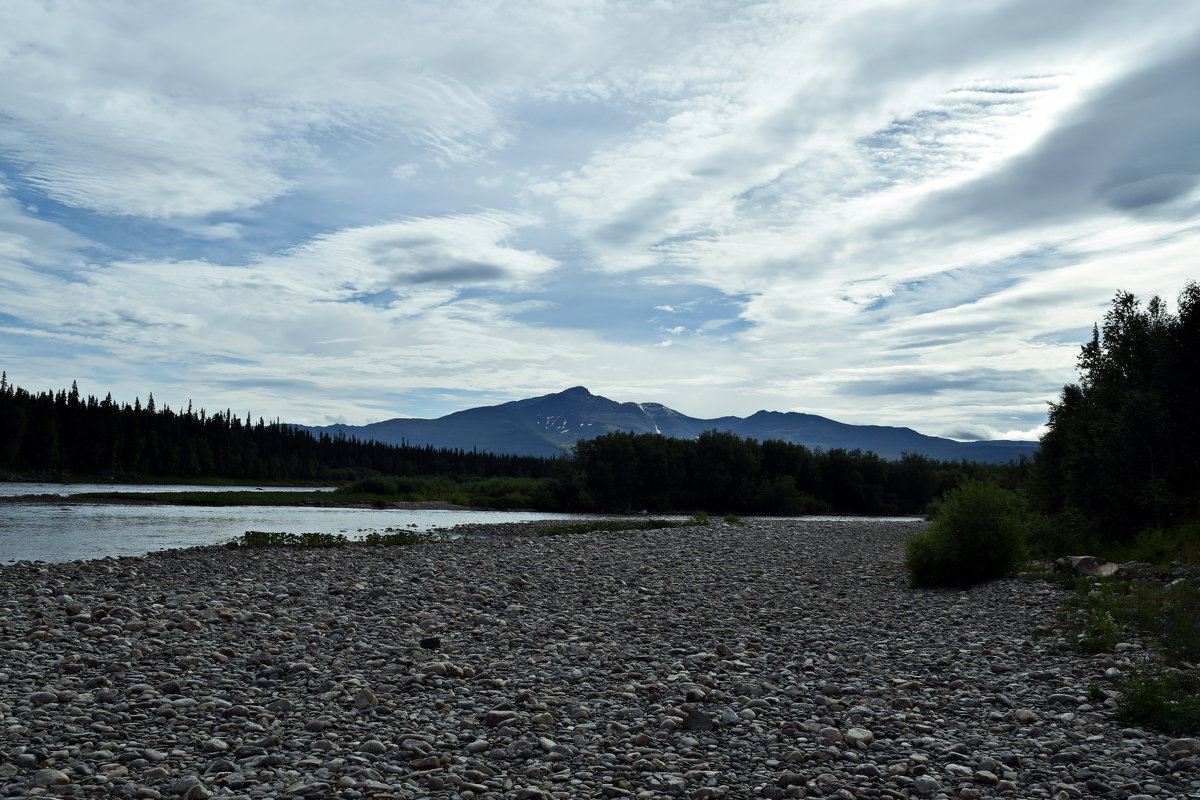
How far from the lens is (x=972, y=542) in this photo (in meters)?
21.9

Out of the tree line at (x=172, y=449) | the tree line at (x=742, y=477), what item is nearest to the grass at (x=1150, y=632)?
the tree line at (x=742, y=477)

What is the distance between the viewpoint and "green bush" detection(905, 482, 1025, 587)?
2178cm

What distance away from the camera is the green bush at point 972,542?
21.8 meters

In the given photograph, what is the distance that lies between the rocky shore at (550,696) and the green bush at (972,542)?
2234mm

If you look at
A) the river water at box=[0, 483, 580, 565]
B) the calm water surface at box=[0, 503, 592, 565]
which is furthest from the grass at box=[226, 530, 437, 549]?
the calm water surface at box=[0, 503, 592, 565]

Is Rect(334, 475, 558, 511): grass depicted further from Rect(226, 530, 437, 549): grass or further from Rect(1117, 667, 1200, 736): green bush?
Rect(1117, 667, 1200, 736): green bush

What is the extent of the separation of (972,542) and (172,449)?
14514 centimetres

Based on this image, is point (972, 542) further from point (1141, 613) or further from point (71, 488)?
point (71, 488)

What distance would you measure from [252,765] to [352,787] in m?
1.29

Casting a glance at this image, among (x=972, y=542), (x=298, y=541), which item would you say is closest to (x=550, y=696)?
(x=972, y=542)

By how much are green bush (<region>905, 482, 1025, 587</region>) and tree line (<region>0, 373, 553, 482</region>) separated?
5030 inches

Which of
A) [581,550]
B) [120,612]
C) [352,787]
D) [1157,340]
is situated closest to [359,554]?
[581,550]

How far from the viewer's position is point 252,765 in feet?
25.2

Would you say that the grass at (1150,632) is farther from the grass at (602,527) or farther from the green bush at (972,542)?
the grass at (602,527)
